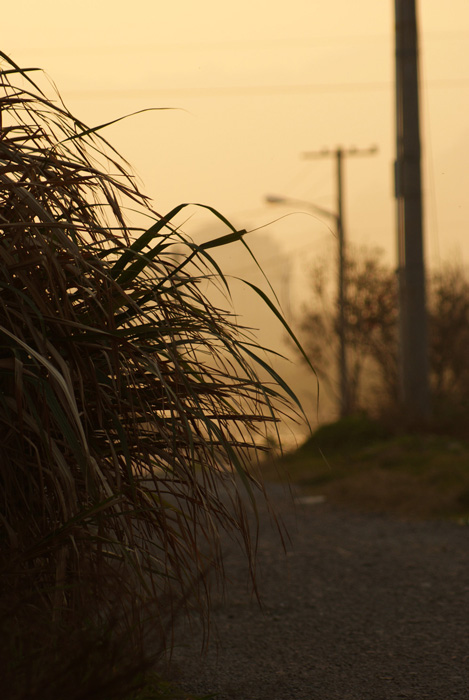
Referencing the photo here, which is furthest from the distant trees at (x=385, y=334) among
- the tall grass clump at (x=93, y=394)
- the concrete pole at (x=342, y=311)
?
the tall grass clump at (x=93, y=394)

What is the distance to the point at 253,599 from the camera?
5.09 meters

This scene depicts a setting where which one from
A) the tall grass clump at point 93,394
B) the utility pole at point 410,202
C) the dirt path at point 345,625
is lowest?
the dirt path at point 345,625

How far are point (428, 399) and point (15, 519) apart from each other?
9846mm

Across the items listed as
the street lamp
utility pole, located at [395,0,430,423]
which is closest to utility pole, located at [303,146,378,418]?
the street lamp

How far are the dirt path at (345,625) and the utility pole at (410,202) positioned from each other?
4.81 metres

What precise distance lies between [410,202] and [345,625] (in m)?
8.05

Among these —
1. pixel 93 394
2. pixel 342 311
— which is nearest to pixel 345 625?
pixel 93 394

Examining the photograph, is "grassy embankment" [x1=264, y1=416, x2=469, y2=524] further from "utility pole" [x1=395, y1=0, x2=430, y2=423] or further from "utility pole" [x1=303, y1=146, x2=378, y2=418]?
"utility pole" [x1=303, y1=146, x2=378, y2=418]

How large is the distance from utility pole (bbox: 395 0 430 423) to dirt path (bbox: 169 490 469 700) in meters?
4.81

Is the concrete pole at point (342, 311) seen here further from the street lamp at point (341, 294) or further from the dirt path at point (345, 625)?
the dirt path at point (345, 625)

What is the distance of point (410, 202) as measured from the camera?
1148cm

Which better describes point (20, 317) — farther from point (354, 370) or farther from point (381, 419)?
point (354, 370)

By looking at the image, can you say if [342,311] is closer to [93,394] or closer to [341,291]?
[341,291]

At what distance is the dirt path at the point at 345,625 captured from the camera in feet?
11.4
